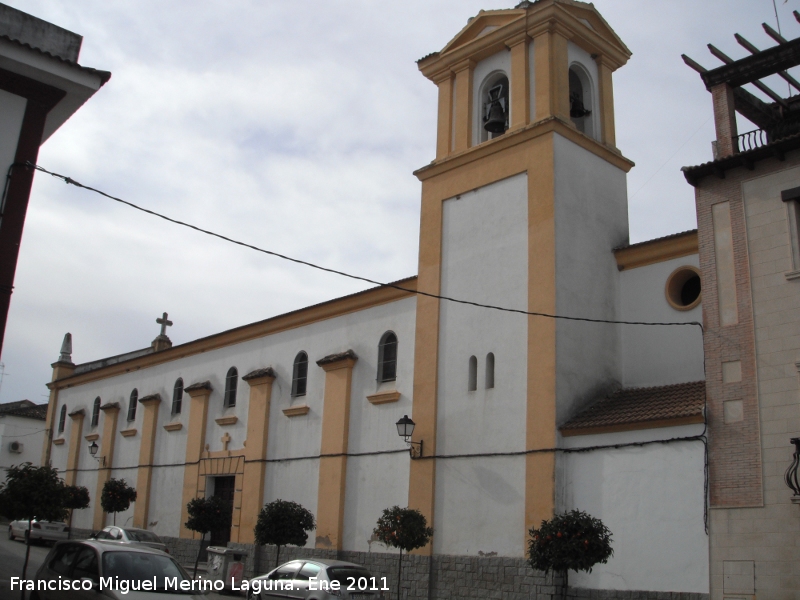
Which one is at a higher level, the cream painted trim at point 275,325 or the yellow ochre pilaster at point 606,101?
the yellow ochre pilaster at point 606,101

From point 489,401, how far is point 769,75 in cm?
820

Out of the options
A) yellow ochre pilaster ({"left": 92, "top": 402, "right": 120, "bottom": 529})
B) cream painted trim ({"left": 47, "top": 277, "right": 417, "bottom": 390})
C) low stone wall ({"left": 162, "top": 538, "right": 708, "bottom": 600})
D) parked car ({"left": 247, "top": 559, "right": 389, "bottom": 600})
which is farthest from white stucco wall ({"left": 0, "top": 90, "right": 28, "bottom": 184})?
yellow ochre pilaster ({"left": 92, "top": 402, "right": 120, "bottom": 529})

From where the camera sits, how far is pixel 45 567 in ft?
39.1

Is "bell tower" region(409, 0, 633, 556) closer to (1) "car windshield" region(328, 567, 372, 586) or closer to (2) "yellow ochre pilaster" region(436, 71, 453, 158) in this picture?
(2) "yellow ochre pilaster" region(436, 71, 453, 158)

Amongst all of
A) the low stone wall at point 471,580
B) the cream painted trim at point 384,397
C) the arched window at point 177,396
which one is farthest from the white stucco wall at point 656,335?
the arched window at point 177,396

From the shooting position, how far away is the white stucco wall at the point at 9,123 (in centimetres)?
1186

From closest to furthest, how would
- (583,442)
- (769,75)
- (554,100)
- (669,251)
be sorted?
1. (769,75)
2. (583,442)
3. (669,251)
4. (554,100)

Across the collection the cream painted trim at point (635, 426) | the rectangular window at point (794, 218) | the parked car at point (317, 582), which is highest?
the rectangular window at point (794, 218)

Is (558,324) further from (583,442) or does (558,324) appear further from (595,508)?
(595,508)

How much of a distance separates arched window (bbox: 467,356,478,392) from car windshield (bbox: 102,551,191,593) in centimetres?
833

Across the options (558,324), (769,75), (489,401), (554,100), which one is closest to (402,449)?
(489,401)

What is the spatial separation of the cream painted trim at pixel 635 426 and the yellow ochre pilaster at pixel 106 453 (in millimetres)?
21096

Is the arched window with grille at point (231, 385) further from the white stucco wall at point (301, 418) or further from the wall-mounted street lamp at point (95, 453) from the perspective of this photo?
the wall-mounted street lamp at point (95, 453)

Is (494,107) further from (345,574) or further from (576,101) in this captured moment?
(345,574)
